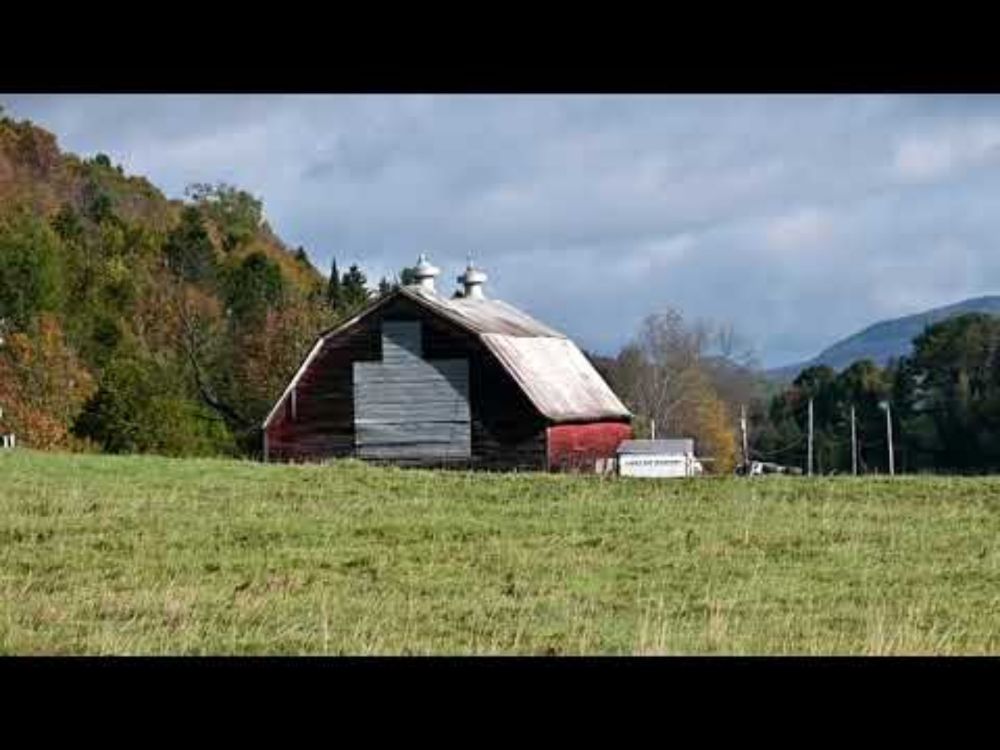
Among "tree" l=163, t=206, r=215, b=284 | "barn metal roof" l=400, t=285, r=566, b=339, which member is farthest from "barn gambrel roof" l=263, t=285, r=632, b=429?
"tree" l=163, t=206, r=215, b=284

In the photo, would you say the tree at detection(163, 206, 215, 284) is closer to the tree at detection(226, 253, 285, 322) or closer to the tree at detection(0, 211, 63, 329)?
the tree at detection(226, 253, 285, 322)

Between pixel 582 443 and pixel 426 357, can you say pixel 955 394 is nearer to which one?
pixel 582 443

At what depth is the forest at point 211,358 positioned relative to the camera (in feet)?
123

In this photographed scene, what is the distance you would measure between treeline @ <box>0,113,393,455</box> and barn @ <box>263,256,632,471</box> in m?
3.96

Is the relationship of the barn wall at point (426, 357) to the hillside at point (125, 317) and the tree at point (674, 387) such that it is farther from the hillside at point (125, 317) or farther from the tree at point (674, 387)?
the tree at point (674, 387)

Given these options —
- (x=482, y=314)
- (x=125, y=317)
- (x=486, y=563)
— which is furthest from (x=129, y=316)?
(x=486, y=563)

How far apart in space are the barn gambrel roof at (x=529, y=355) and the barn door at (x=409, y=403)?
736mm

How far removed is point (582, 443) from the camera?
113ft

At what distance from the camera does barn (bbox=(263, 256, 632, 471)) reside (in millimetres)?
32812

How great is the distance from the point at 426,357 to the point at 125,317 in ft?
71.1

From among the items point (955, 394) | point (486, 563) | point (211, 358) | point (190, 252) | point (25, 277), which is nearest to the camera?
point (486, 563)

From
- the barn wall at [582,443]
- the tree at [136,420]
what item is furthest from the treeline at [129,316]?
the barn wall at [582,443]
